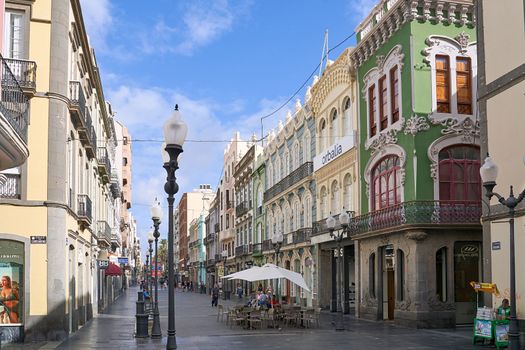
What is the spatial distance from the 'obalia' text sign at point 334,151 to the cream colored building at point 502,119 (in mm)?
12002

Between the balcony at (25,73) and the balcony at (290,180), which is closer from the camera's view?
the balcony at (25,73)

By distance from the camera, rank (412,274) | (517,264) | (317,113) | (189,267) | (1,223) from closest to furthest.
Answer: (517,264), (1,223), (412,274), (317,113), (189,267)

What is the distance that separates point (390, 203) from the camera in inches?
1098

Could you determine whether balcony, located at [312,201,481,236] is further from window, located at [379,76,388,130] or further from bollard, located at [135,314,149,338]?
bollard, located at [135,314,149,338]

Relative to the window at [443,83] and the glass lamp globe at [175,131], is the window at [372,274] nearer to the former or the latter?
the window at [443,83]

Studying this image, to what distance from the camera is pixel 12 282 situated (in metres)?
20.1

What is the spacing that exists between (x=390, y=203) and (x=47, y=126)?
13949 millimetres

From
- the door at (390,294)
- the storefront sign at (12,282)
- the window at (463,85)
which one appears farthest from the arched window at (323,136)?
the storefront sign at (12,282)

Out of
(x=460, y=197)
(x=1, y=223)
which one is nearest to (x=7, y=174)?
(x=1, y=223)

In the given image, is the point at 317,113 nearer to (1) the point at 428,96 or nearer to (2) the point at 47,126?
(1) the point at 428,96

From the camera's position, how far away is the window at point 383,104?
28344 mm

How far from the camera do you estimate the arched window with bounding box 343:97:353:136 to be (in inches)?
1287

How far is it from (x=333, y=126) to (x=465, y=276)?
12135mm

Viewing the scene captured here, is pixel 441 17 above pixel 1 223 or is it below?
above
